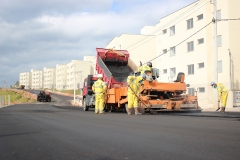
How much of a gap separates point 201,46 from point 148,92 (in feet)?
67.0

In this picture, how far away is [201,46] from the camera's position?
102ft

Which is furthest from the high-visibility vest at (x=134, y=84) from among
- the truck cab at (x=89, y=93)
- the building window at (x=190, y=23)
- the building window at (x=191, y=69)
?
the building window at (x=190, y=23)

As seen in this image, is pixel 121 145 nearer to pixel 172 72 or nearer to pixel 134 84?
pixel 134 84

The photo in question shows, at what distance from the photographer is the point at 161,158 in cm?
398

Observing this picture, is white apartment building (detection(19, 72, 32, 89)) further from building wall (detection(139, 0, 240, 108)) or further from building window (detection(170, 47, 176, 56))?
building window (detection(170, 47, 176, 56))

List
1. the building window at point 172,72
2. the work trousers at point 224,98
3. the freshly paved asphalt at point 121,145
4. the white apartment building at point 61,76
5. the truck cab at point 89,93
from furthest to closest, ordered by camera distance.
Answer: the white apartment building at point 61,76 < the building window at point 172,72 < the truck cab at point 89,93 < the work trousers at point 224,98 < the freshly paved asphalt at point 121,145

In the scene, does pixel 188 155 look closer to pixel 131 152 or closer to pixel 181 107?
pixel 131 152

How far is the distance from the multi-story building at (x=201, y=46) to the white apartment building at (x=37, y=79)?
12249 centimetres

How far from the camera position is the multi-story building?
27350mm

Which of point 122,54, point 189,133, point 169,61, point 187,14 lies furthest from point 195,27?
point 189,133

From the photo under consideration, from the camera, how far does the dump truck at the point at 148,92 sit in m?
12.3

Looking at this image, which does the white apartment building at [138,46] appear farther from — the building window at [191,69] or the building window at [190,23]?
the building window at [191,69]

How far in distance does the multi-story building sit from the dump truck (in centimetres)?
713

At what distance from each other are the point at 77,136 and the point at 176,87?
792 cm
